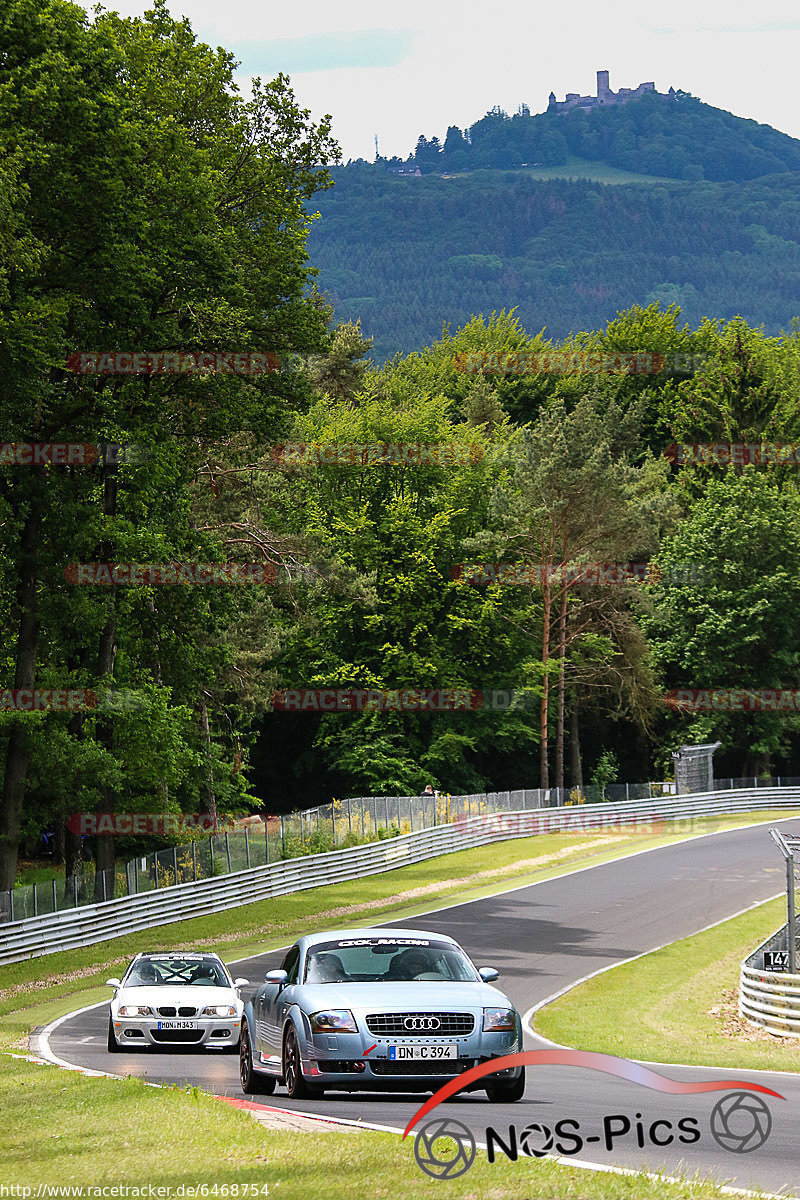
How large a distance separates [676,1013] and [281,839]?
2012cm

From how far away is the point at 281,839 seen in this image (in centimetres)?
4262

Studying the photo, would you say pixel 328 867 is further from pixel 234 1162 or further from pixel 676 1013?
pixel 234 1162

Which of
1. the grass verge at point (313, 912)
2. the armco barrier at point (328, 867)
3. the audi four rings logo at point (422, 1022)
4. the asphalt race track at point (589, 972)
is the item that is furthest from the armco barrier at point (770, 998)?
the armco barrier at point (328, 867)

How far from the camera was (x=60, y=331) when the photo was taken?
99.1 feet

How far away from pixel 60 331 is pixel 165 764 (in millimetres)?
10642

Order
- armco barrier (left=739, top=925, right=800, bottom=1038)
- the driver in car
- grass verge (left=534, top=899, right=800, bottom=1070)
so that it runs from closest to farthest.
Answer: the driver in car < grass verge (left=534, top=899, right=800, bottom=1070) < armco barrier (left=739, top=925, right=800, bottom=1038)

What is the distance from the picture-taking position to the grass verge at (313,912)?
27.2 meters

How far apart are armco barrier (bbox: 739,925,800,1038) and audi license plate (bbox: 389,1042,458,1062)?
13.4 m

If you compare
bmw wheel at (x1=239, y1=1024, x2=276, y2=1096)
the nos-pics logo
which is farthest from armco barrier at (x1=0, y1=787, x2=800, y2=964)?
the nos-pics logo

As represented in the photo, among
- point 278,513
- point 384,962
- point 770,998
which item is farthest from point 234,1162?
point 278,513

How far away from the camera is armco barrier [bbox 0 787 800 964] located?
32000 millimetres

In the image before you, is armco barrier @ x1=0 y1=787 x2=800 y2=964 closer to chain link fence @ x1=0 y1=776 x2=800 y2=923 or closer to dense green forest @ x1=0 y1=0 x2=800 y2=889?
chain link fence @ x1=0 y1=776 x2=800 y2=923

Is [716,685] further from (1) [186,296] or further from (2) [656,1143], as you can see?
(2) [656,1143]

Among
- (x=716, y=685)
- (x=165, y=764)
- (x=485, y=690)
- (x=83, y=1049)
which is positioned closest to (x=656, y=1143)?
(x=83, y=1049)
